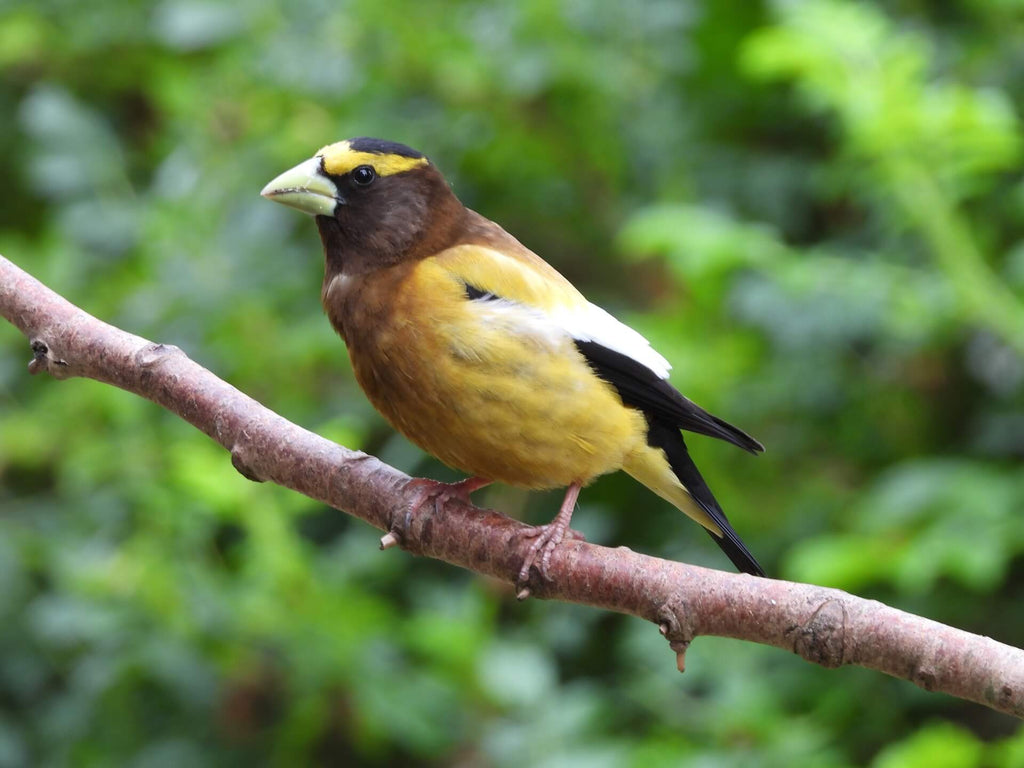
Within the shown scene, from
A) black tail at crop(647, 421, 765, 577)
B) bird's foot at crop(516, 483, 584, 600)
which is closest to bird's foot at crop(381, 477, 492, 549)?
bird's foot at crop(516, 483, 584, 600)

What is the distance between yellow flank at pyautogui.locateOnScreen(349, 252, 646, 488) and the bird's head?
0.13 meters

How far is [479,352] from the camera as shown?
8.03 feet

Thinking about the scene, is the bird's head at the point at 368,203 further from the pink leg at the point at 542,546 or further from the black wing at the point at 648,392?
the pink leg at the point at 542,546

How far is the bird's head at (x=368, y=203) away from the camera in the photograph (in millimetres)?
2660

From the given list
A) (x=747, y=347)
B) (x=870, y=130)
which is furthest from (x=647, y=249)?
(x=870, y=130)

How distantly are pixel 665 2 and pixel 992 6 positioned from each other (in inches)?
38.7

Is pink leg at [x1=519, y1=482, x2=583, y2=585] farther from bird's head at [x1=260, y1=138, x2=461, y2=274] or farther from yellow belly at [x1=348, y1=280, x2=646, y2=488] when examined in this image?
bird's head at [x1=260, y1=138, x2=461, y2=274]

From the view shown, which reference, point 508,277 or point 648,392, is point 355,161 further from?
point 648,392

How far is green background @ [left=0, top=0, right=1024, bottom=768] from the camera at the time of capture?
339 cm

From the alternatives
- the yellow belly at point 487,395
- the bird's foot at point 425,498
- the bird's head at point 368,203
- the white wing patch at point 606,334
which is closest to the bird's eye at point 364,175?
the bird's head at point 368,203

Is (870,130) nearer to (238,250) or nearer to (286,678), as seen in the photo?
(238,250)

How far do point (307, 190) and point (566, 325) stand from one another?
58cm

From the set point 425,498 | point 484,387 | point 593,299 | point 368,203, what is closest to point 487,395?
point 484,387

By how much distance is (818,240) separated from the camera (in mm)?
4570
